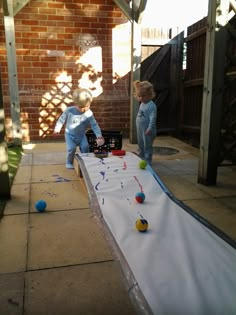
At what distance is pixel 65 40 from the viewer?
673cm

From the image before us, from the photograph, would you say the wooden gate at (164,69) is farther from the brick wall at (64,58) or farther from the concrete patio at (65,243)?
the concrete patio at (65,243)

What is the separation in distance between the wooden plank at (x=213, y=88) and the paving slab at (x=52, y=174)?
1803 mm

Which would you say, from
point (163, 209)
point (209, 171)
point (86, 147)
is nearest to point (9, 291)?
point (163, 209)

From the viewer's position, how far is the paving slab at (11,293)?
167cm

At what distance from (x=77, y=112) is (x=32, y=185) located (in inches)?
56.4

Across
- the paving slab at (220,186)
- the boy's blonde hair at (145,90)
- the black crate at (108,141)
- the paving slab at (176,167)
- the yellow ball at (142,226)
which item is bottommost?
the paving slab at (220,186)

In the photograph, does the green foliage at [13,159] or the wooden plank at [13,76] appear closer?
the green foliage at [13,159]

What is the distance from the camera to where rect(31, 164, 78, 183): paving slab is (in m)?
4.14

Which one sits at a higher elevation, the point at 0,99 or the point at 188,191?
the point at 0,99

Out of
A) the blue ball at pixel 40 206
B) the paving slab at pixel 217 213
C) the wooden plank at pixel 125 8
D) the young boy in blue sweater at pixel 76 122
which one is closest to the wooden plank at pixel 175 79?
the wooden plank at pixel 125 8

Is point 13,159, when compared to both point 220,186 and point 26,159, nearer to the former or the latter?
point 26,159

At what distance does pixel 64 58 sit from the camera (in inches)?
268

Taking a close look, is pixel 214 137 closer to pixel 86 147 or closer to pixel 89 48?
pixel 86 147

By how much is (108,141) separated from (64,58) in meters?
2.76
